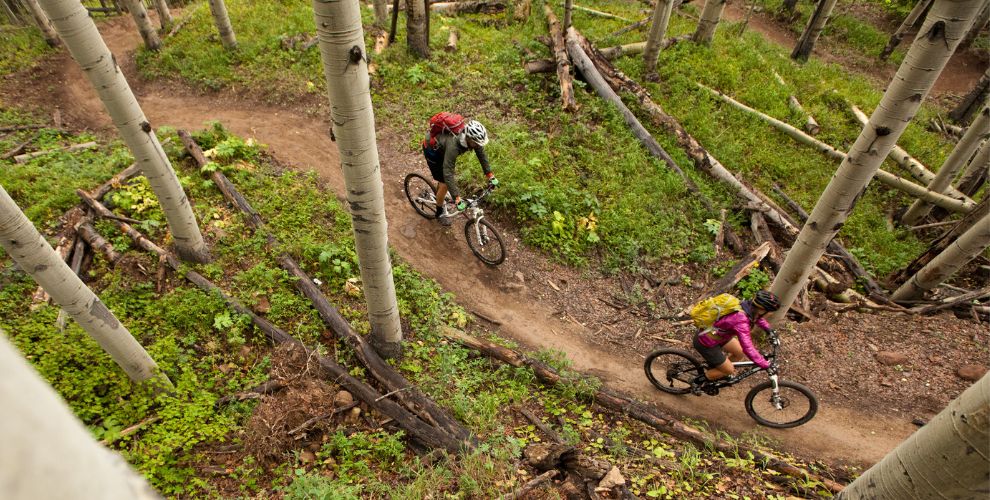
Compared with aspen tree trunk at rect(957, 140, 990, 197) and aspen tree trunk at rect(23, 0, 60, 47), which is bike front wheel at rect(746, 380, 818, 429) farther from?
aspen tree trunk at rect(23, 0, 60, 47)

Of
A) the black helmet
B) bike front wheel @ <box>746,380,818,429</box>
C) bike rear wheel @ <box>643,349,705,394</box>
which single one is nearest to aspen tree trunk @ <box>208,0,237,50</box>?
bike rear wheel @ <box>643,349,705,394</box>

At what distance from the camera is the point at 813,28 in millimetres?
19703

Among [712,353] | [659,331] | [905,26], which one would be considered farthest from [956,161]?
[905,26]

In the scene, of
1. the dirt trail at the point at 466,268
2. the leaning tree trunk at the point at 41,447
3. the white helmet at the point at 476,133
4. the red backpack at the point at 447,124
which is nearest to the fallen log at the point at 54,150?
the dirt trail at the point at 466,268

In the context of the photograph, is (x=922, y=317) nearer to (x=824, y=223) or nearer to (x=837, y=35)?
(x=824, y=223)

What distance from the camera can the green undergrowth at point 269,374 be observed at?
6449mm

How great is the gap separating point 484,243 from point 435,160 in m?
2.18

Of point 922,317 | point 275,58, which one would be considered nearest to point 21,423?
point 922,317

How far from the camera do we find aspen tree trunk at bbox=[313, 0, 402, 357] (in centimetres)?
478

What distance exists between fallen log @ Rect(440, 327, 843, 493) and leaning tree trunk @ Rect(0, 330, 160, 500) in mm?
8176

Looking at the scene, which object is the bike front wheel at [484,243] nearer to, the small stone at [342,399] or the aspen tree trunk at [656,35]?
the small stone at [342,399]

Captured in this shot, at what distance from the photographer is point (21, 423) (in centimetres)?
55

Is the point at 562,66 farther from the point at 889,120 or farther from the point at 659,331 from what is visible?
the point at 889,120

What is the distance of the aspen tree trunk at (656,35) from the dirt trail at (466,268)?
8.82 m
